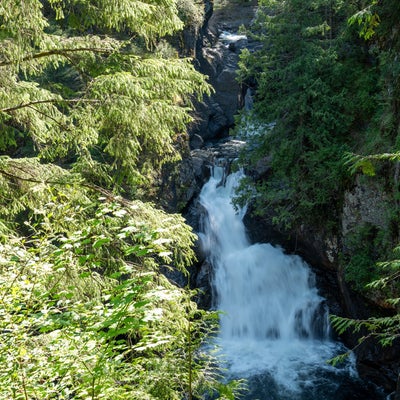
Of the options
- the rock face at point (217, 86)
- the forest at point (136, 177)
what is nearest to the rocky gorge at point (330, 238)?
the forest at point (136, 177)

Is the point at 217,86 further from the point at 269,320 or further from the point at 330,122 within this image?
the point at 269,320

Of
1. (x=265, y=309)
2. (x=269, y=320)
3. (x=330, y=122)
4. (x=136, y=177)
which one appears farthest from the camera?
(x=265, y=309)

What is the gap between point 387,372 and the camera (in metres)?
10.3

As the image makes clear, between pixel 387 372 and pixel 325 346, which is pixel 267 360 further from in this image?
pixel 387 372

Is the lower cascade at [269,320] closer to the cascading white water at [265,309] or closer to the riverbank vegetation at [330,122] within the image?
the cascading white water at [265,309]

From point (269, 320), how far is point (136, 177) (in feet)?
30.8

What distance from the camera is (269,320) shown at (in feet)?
44.4

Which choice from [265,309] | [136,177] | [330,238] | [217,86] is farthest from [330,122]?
[217,86]

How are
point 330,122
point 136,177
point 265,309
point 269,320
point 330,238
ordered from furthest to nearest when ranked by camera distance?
point 265,309, point 269,320, point 330,238, point 330,122, point 136,177

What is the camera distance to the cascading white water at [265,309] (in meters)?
11.4

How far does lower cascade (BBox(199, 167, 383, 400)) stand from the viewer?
10.7m

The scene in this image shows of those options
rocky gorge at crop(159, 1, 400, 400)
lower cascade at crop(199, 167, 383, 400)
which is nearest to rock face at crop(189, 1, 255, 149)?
rocky gorge at crop(159, 1, 400, 400)

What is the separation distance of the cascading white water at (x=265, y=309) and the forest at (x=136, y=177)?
1.99m

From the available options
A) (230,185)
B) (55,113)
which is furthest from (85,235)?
(230,185)
